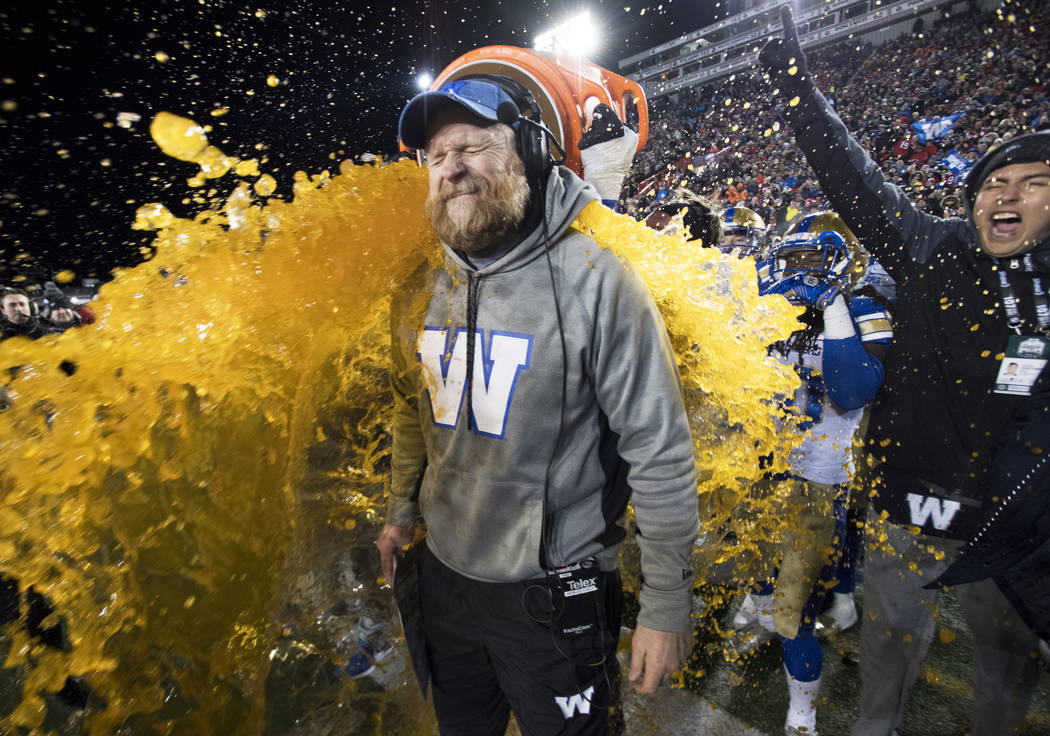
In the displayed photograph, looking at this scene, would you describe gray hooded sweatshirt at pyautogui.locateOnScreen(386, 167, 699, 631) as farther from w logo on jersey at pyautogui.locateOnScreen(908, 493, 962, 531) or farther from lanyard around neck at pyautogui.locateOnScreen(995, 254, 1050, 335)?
lanyard around neck at pyautogui.locateOnScreen(995, 254, 1050, 335)

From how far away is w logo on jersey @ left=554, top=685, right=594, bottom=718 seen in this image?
1.49 m

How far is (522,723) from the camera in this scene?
1604 mm

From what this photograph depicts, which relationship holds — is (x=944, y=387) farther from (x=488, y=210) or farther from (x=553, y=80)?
(x=553, y=80)

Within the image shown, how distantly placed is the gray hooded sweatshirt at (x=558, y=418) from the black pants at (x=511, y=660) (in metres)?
0.11

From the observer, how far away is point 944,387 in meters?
1.81

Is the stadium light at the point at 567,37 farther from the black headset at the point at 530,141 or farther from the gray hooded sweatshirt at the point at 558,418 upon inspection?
the gray hooded sweatshirt at the point at 558,418

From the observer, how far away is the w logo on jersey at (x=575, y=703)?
1.49m

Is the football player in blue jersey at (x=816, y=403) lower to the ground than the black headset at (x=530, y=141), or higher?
lower

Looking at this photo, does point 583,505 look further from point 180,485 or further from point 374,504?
point 374,504

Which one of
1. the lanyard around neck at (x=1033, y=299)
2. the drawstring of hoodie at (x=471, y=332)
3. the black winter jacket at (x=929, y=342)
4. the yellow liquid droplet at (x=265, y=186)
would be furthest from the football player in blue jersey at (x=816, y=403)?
the yellow liquid droplet at (x=265, y=186)

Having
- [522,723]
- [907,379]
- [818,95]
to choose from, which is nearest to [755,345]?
[907,379]

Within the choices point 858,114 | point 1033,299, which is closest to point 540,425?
point 1033,299

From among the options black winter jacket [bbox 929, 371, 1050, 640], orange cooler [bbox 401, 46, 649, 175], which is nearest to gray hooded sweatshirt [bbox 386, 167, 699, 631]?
orange cooler [bbox 401, 46, 649, 175]

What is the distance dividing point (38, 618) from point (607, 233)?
6.51 feet
